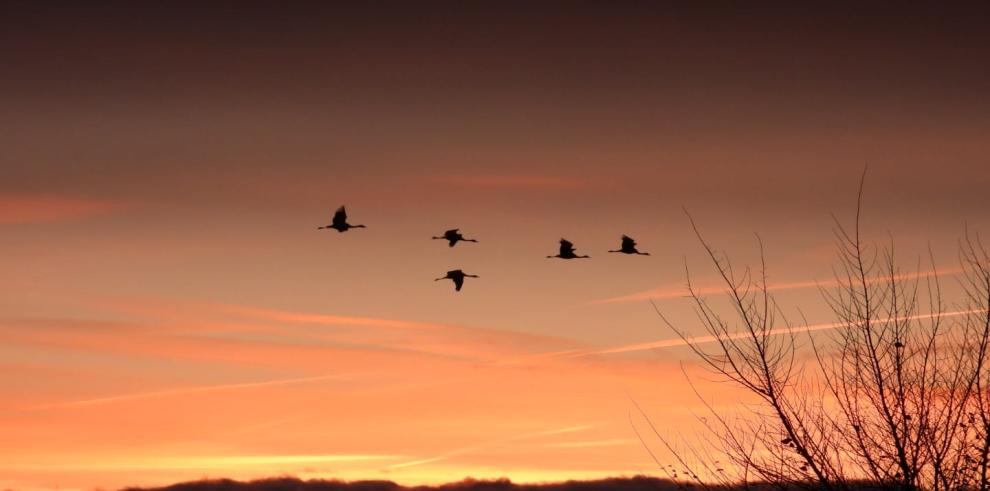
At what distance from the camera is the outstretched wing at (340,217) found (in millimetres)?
33906

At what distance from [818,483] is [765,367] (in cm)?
191

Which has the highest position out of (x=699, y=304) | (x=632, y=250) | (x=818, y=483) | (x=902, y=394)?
(x=632, y=250)

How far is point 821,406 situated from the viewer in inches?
752

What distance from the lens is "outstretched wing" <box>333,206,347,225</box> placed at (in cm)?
3391

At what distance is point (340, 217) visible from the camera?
3412 centimetres

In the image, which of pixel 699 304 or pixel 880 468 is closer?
pixel 880 468

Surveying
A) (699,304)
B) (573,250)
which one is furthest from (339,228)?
(699,304)

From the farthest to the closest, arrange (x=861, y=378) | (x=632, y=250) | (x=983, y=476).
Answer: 1. (x=632, y=250)
2. (x=861, y=378)
3. (x=983, y=476)

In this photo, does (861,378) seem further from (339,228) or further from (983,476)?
(339,228)

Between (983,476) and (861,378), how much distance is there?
2.24 meters

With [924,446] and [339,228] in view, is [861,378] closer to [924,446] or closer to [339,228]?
[924,446]

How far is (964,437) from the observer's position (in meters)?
18.0

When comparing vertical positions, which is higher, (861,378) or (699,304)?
(699,304)

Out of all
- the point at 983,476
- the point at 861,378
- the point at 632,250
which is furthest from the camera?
the point at 632,250
